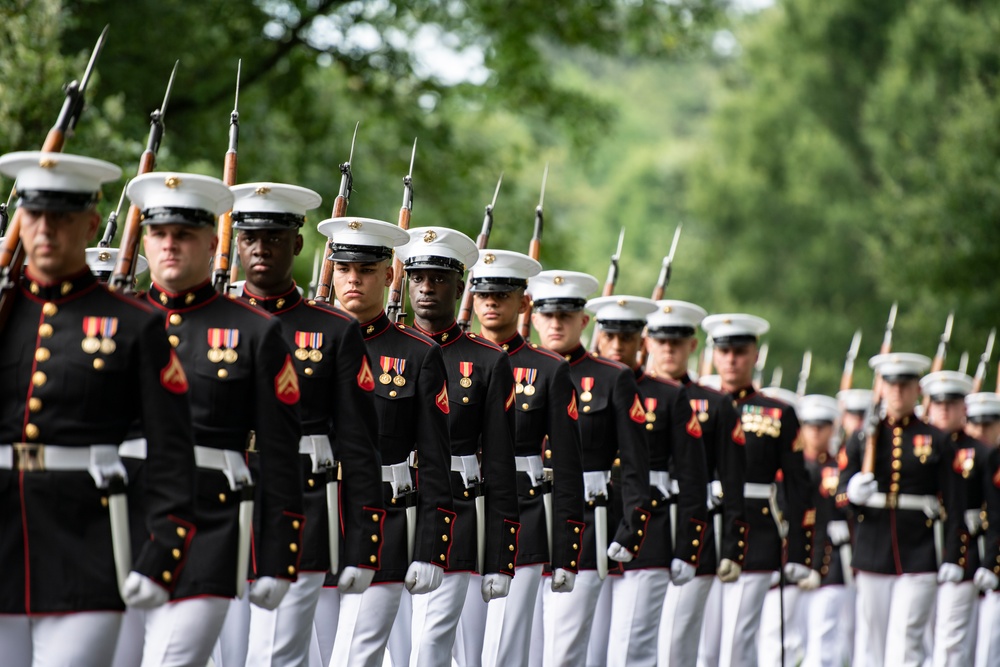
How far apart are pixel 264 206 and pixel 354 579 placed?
1.53 m

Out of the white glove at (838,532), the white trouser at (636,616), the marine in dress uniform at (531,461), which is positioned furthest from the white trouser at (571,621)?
the white glove at (838,532)

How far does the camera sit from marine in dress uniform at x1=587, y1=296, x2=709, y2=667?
9.52m

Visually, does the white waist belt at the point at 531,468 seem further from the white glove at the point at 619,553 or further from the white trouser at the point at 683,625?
the white trouser at the point at 683,625

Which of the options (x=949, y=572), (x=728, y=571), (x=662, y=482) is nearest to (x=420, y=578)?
(x=662, y=482)

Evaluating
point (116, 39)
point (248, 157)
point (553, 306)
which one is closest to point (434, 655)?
point (553, 306)

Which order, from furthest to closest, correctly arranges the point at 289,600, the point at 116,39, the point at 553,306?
1. the point at 116,39
2. the point at 553,306
3. the point at 289,600

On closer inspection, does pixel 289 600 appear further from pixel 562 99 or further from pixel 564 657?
pixel 562 99

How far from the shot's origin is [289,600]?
21.1 ft

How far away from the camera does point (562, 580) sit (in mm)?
8305

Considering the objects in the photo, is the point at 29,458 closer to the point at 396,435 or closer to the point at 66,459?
the point at 66,459

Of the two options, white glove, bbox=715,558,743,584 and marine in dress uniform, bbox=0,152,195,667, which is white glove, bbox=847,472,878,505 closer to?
white glove, bbox=715,558,743,584

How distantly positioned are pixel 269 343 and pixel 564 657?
347cm

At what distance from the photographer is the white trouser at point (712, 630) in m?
11.2

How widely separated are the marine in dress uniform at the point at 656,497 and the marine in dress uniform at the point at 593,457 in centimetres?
22
